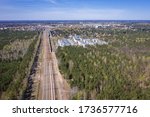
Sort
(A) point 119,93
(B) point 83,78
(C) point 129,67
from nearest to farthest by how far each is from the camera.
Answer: (A) point 119,93 → (B) point 83,78 → (C) point 129,67

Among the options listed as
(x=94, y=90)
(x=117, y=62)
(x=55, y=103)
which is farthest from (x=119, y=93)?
(x=117, y=62)

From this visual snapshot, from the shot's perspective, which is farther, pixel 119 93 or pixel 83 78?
pixel 83 78

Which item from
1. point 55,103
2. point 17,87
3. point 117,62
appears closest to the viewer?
point 55,103

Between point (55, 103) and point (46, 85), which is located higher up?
point (55, 103)

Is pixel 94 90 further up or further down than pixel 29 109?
further down

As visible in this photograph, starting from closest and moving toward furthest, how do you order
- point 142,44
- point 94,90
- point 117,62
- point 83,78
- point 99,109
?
point 99,109 → point 94,90 → point 83,78 → point 117,62 → point 142,44

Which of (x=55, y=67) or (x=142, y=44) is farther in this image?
(x=142, y=44)

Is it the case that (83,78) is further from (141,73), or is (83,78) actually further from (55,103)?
(55,103)

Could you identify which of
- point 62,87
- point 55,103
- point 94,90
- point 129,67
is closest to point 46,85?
point 62,87

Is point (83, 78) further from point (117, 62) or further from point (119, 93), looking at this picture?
point (117, 62)
